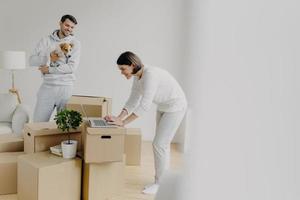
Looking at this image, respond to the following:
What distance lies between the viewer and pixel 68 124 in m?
2.62

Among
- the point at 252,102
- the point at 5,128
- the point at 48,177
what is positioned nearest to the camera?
the point at 252,102

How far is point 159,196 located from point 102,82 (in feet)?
10.9

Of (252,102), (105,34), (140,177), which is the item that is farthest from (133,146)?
(252,102)

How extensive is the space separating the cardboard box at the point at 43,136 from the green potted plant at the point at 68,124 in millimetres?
140

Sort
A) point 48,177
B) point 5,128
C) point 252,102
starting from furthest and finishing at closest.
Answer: point 5,128
point 48,177
point 252,102

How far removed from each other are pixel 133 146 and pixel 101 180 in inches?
37.2

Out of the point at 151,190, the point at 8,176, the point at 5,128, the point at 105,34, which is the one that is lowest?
the point at 151,190

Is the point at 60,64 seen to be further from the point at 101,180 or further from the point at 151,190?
the point at 151,190

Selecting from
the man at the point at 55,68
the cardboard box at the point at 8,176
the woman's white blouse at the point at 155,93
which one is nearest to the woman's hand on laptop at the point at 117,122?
the woman's white blouse at the point at 155,93

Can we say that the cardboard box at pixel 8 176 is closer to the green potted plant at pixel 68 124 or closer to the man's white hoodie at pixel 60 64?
the green potted plant at pixel 68 124

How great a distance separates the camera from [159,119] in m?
2.91

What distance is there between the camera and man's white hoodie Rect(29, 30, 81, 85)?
3234 mm

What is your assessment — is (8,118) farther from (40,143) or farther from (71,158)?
(71,158)

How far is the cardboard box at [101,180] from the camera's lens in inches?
101
